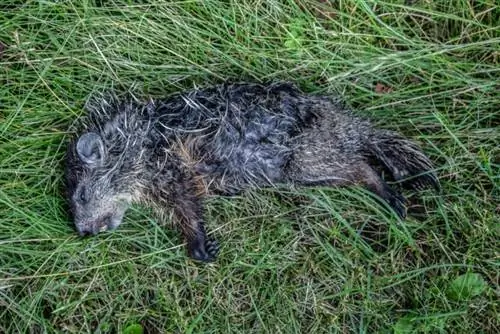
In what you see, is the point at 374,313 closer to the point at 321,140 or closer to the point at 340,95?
the point at 321,140

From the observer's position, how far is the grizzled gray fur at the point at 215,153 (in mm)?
4078

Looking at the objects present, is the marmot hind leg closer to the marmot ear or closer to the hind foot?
the hind foot

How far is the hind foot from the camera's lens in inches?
166

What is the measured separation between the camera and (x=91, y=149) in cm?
400

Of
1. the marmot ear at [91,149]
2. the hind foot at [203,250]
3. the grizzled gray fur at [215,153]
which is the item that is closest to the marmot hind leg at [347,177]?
the grizzled gray fur at [215,153]

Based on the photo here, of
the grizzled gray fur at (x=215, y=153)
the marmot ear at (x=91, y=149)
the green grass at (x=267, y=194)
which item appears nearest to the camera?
the marmot ear at (x=91, y=149)

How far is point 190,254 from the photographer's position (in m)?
4.25

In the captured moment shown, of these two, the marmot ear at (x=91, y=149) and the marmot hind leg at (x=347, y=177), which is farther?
the marmot hind leg at (x=347, y=177)

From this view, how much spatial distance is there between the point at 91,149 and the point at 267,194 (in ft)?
4.14

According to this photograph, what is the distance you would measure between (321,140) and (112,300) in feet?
6.07

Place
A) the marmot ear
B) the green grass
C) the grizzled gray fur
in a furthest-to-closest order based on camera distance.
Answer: the green grass, the grizzled gray fur, the marmot ear

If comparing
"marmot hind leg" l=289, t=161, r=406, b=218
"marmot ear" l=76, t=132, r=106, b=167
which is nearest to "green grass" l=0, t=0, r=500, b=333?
"marmot hind leg" l=289, t=161, r=406, b=218

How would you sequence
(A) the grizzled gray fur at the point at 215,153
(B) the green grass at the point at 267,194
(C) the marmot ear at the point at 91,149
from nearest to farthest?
(C) the marmot ear at the point at 91,149, (A) the grizzled gray fur at the point at 215,153, (B) the green grass at the point at 267,194

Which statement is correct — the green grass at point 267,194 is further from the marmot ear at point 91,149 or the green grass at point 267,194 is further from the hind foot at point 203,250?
the marmot ear at point 91,149
